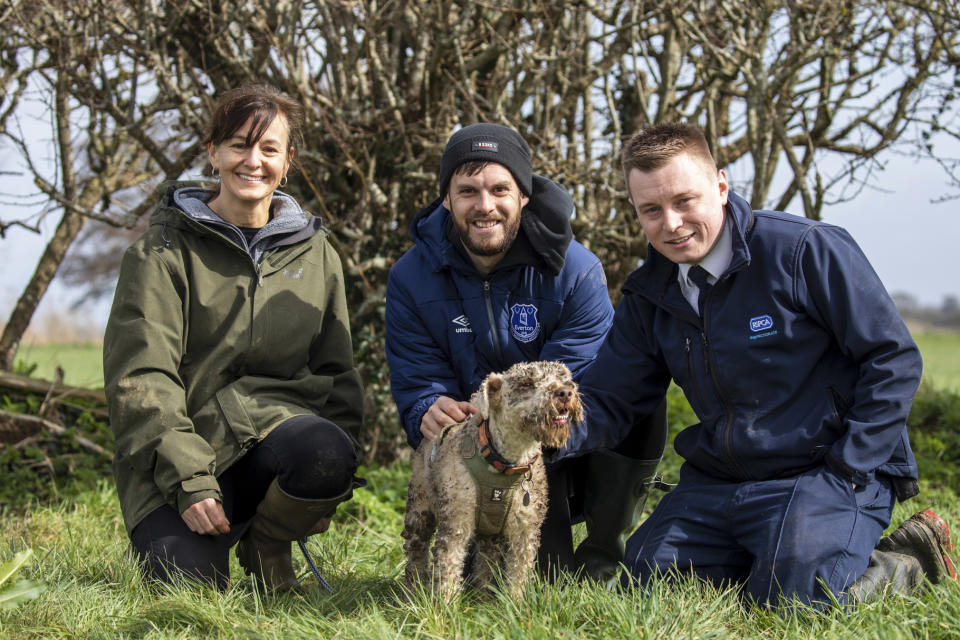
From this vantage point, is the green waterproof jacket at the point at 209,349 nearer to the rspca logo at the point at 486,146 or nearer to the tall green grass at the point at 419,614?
the tall green grass at the point at 419,614

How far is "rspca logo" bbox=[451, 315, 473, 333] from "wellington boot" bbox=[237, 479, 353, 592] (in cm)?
100

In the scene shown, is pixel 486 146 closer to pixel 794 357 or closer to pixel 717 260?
pixel 717 260

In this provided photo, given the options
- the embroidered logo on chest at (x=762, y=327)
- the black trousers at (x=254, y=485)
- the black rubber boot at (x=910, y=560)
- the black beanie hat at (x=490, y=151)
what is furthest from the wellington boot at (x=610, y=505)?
the black beanie hat at (x=490, y=151)

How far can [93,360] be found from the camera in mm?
12688

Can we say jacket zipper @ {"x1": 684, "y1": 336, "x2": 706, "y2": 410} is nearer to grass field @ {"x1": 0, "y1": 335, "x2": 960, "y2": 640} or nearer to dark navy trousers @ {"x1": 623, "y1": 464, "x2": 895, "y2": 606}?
dark navy trousers @ {"x1": 623, "y1": 464, "x2": 895, "y2": 606}

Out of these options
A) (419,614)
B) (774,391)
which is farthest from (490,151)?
(419,614)

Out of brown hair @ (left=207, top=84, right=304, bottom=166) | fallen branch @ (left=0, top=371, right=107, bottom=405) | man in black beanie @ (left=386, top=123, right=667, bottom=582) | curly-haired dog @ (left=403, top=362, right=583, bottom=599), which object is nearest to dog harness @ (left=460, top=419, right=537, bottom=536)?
curly-haired dog @ (left=403, top=362, right=583, bottom=599)

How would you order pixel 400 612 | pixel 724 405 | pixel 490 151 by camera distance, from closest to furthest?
pixel 400 612
pixel 724 405
pixel 490 151

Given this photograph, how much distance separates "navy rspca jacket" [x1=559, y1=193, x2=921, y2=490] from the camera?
343cm

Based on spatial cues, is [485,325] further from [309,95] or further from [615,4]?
[615,4]

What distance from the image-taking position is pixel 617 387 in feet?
13.4

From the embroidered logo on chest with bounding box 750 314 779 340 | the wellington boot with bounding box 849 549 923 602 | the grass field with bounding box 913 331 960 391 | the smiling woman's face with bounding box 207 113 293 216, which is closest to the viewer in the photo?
the wellington boot with bounding box 849 549 923 602

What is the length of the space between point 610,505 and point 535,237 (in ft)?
4.83

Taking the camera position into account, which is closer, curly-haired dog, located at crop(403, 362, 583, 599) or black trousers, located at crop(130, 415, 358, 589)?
curly-haired dog, located at crop(403, 362, 583, 599)
